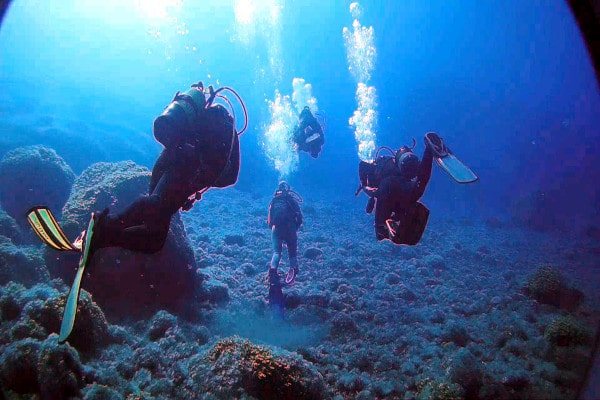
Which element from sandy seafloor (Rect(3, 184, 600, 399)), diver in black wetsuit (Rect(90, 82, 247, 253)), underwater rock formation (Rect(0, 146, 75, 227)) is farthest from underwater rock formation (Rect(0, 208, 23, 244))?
diver in black wetsuit (Rect(90, 82, 247, 253))

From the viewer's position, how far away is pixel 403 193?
5402 mm

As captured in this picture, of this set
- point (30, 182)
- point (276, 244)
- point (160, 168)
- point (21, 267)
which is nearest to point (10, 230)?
point (21, 267)

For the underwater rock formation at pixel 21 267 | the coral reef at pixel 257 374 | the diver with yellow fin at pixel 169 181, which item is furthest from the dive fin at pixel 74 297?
the underwater rock formation at pixel 21 267

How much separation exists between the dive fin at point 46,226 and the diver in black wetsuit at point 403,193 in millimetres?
4666

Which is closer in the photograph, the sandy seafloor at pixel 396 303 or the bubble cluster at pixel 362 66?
the sandy seafloor at pixel 396 303

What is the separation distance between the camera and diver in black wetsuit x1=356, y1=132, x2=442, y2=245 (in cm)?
512

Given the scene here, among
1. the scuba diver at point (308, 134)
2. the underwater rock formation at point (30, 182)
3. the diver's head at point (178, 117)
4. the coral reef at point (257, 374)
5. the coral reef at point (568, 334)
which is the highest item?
the scuba diver at point (308, 134)

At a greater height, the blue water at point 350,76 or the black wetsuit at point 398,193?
the blue water at point 350,76

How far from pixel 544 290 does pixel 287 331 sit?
18.3 ft

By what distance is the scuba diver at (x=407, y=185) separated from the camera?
508cm

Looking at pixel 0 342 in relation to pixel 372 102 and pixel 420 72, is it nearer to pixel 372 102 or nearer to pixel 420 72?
pixel 420 72

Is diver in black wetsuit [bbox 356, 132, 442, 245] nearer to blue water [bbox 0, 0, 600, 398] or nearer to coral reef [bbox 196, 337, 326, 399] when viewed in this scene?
coral reef [bbox 196, 337, 326, 399]

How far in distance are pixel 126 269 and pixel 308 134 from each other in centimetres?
647

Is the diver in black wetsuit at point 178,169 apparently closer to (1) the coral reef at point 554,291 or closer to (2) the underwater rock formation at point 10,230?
(2) the underwater rock formation at point 10,230
